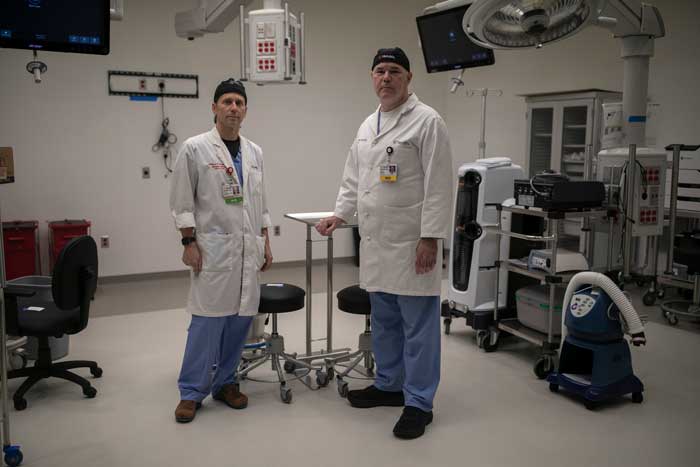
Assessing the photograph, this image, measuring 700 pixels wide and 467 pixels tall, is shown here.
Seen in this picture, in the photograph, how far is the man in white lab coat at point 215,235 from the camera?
302 centimetres

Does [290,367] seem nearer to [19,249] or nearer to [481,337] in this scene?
[481,337]

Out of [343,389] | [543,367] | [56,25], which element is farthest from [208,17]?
[543,367]

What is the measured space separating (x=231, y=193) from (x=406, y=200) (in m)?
0.85

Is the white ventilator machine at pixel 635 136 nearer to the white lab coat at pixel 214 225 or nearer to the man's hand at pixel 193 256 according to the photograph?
the white lab coat at pixel 214 225

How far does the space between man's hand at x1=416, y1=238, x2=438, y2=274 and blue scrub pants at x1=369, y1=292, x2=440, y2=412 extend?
0.17 m

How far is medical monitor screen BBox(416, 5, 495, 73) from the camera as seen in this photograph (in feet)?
13.5

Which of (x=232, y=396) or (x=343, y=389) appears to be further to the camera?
(x=343, y=389)

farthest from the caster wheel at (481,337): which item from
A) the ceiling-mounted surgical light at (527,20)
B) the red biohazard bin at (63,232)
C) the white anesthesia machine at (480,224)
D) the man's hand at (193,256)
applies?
the red biohazard bin at (63,232)

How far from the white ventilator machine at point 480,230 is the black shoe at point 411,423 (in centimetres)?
130

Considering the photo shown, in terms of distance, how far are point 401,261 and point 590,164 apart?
346cm

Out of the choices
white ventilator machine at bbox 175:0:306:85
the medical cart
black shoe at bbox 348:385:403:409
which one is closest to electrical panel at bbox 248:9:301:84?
white ventilator machine at bbox 175:0:306:85

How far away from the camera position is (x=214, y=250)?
3.02m

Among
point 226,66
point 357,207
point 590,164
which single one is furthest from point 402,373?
point 226,66

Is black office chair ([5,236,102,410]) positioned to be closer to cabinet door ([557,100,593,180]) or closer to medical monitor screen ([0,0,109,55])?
medical monitor screen ([0,0,109,55])
